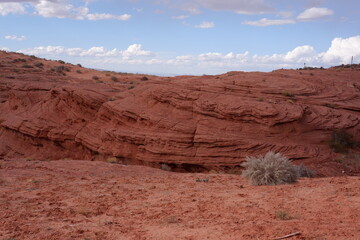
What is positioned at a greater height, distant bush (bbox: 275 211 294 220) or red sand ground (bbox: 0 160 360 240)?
distant bush (bbox: 275 211 294 220)

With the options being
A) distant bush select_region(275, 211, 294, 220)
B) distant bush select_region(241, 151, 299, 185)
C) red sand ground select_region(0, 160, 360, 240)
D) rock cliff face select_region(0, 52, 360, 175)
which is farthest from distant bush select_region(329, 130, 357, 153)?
distant bush select_region(275, 211, 294, 220)

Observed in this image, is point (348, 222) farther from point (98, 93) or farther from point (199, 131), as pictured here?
point (98, 93)

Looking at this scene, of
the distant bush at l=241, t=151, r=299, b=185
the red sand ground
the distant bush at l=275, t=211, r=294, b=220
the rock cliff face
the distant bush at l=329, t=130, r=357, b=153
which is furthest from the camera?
the distant bush at l=329, t=130, r=357, b=153

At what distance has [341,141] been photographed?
52.4 feet

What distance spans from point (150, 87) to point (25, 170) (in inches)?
321

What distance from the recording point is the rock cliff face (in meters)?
15.5

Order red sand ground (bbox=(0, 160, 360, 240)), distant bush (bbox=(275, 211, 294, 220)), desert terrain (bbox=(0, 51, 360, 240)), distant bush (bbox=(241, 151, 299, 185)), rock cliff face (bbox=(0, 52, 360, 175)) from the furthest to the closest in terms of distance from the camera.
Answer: rock cliff face (bbox=(0, 52, 360, 175)), distant bush (bbox=(241, 151, 299, 185)), desert terrain (bbox=(0, 51, 360, 240)), distant bush (bbox=(275, 211, 294, 220)), red sand ground (bbox=(0, 160, 360, 240))

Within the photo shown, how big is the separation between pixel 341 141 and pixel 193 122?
612 centimetres

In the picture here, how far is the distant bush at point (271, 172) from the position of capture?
9078 millimetres

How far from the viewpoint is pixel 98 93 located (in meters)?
20.9

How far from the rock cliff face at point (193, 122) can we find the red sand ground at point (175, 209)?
5.15 meters

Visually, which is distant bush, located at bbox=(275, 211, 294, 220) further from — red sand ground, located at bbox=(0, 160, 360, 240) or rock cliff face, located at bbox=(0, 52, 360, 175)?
rock cliff face, located at bbox=(0, 52, 360, 175)

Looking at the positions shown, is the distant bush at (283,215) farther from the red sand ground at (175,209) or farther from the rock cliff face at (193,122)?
the rock cliff face at (193,122)

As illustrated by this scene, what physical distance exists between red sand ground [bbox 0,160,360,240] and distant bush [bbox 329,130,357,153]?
693 centimetres
